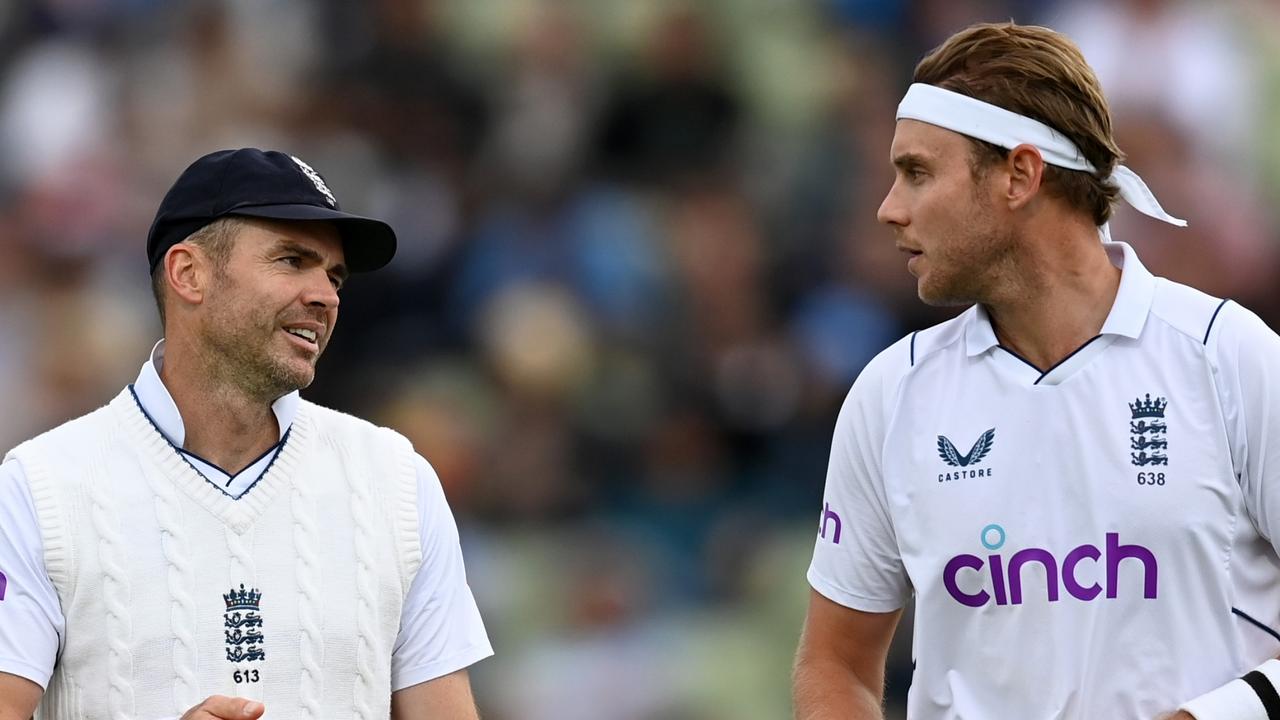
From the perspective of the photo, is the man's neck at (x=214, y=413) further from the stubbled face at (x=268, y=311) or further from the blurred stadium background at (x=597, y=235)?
the blurred stadium background at (x=597, y=235)

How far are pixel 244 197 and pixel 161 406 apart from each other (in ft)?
1.54

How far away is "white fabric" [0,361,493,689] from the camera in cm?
396

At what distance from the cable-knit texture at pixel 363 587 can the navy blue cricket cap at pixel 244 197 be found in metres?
0.53

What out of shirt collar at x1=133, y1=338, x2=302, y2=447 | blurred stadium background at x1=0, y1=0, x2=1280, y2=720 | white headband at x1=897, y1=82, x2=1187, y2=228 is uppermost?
blurred stadium background at x1=0, y1=0, x2=1280, y2=720

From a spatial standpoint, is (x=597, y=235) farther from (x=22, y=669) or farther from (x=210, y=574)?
(x=22, y=669)

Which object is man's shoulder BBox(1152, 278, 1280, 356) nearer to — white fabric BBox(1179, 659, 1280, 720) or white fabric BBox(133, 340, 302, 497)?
white fabric BBox(1179, 659, 1280, 720)

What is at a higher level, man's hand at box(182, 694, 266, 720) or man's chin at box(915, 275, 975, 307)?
man's chin at box(915, 275, 975, 307)

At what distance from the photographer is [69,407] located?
28.7 ft

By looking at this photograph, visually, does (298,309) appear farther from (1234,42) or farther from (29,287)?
(1234,42)

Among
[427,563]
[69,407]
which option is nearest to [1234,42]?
[69,407]

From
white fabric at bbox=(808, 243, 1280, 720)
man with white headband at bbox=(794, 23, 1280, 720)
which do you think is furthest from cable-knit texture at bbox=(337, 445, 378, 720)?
white fabric at bbox=(808, 243, 1280, 720)

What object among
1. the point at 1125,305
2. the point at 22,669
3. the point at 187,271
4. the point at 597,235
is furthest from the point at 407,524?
the point at 597,235

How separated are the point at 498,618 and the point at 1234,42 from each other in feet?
14.1

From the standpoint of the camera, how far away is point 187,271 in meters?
4.27
